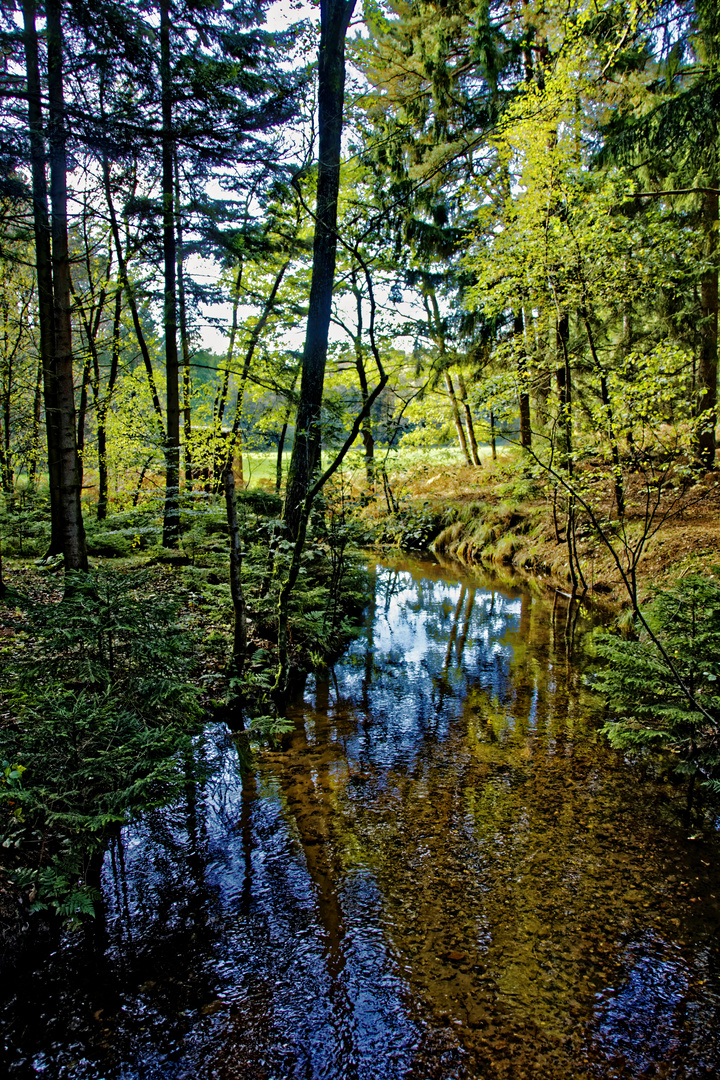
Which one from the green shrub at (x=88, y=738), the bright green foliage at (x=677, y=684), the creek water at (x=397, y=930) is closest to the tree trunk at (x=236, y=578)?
the creek water at (x=397, y=930)

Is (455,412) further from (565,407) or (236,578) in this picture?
(236,578)

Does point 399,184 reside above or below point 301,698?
above

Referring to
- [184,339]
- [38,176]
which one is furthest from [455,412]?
[38,176]

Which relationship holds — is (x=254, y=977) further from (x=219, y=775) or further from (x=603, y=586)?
(x=603, y=586)

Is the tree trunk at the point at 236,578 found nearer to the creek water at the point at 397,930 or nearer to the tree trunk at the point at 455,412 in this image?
the creek water at the point at 397,930

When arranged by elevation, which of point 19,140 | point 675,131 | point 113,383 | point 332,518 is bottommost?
point 332,518

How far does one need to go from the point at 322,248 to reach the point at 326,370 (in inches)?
71.8

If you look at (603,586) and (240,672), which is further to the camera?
(603,586)

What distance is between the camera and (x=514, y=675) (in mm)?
6234

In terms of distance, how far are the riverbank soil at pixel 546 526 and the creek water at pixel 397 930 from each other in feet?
7.79

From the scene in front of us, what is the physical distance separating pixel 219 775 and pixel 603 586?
7.24 m

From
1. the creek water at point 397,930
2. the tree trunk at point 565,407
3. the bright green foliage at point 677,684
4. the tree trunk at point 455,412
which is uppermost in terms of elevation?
the tree trunk at point 455,412

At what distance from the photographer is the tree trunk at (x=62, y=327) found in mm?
6055

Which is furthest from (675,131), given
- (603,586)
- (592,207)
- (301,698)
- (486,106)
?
(301,698)
